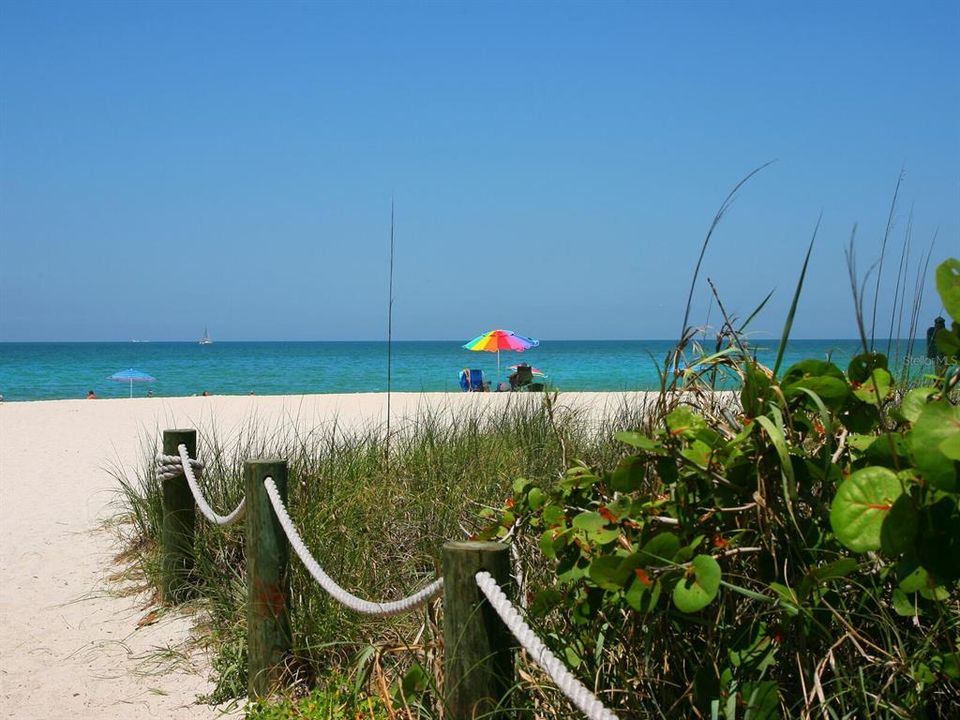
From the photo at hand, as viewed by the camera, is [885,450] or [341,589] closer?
[885,450]

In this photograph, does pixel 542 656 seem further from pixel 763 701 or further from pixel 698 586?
pixel 763 701

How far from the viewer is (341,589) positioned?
2.52 m

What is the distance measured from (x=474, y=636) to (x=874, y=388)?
925mm

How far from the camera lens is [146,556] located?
473cm

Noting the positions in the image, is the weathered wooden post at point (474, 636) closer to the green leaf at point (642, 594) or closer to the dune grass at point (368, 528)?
the green leaf at point (642, 594)

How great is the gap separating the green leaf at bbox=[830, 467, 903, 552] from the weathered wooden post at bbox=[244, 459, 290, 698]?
2093mm

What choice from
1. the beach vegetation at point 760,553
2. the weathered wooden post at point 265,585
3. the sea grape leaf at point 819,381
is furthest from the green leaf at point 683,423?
the weathered wooden post at point 265,585

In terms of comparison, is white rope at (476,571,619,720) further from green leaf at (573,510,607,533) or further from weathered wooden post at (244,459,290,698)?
weathered wooden post at (244,459,290,698)

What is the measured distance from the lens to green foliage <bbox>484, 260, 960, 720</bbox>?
166 cm

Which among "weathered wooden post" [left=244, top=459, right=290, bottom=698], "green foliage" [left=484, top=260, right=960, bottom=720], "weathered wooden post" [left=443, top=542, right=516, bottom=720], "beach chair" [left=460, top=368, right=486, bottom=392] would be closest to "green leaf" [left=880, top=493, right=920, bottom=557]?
"green foliage" [left=484, top=260, right=960, bottom=720]

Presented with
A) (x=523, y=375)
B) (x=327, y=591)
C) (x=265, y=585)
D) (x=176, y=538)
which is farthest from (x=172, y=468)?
(x=523, y=375)

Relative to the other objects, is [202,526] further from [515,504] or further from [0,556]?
[515,504]

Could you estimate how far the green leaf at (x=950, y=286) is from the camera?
1.39 m

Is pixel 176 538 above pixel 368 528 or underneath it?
underneath
